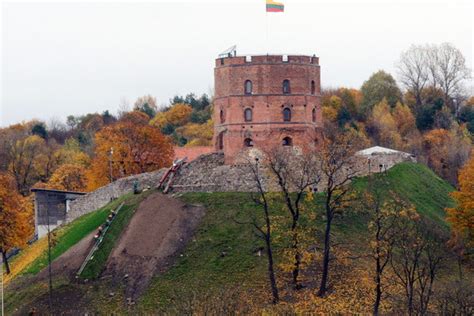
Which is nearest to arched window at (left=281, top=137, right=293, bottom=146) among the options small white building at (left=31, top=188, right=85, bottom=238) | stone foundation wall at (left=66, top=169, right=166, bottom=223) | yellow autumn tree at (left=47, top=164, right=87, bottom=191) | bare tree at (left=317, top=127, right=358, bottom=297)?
bare tree at (left=317, top=127, right=358, bottom=297)

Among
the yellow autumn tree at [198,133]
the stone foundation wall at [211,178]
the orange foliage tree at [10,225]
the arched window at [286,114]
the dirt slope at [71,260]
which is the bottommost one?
the dirt slope at [71,260]

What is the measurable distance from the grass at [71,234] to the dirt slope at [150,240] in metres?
3.29

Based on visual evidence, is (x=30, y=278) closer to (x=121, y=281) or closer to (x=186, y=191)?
(x=121, y=281)

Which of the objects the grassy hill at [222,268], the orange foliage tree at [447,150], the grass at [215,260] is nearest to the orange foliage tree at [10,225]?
the grassy hill at [222,268]

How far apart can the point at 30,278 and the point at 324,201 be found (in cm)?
1640

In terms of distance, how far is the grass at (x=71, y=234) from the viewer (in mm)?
52000

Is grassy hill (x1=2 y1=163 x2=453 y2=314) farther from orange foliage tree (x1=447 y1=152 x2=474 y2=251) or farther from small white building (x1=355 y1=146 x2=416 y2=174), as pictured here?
orange foliage tree (x1=447 y1=152 x2=474 y2=251)

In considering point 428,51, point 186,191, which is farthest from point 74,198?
point 428,51

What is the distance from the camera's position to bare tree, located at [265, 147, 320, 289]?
43562mm

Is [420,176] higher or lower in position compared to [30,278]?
higher

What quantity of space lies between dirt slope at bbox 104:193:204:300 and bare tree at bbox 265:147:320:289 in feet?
16.9

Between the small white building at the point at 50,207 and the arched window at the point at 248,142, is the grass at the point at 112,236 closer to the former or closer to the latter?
the arched window at the point at 248,142

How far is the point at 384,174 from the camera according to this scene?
5509cm

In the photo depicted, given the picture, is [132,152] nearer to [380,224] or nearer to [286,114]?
[286,114]
